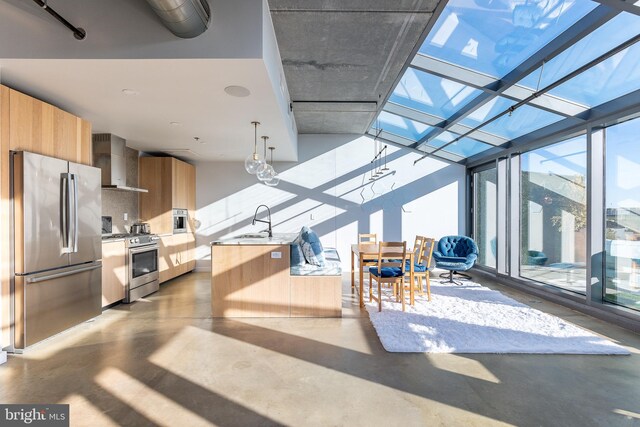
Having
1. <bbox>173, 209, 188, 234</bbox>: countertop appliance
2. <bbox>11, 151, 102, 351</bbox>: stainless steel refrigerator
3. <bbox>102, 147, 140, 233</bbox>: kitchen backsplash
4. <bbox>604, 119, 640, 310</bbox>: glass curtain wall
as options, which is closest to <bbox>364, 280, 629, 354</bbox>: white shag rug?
<bbox>604, 119, 640, 310</bbox>: glass curtain wall

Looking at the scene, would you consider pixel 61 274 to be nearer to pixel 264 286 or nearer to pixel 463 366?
pixel 264 286

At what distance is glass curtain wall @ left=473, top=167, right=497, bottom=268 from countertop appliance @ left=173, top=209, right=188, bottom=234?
6.20m

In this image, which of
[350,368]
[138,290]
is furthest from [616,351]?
[138,290]

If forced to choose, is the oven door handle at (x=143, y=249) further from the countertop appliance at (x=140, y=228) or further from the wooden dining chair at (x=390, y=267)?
the wooden dining chair at (x=390, y=267)

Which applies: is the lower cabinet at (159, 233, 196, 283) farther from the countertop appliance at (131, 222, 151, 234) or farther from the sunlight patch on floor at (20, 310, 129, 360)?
the sunlight patch on floor at (20, 310, 129, 360)

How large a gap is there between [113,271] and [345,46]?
408 centimetres

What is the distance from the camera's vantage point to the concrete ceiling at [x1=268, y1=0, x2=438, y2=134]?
9.09 feet

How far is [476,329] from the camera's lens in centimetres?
329

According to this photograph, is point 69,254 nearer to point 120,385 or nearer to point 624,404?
point 120,385

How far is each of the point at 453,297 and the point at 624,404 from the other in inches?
97.5

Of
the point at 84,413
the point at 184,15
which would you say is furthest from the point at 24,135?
the point at 84,413

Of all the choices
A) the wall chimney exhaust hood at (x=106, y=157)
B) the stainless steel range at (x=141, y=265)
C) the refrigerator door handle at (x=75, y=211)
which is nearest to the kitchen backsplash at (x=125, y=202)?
the wall chimney exhaust hood at (x=106, y=157)

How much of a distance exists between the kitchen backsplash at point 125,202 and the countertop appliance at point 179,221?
66cm

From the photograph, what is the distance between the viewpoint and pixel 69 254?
3.20 meters
